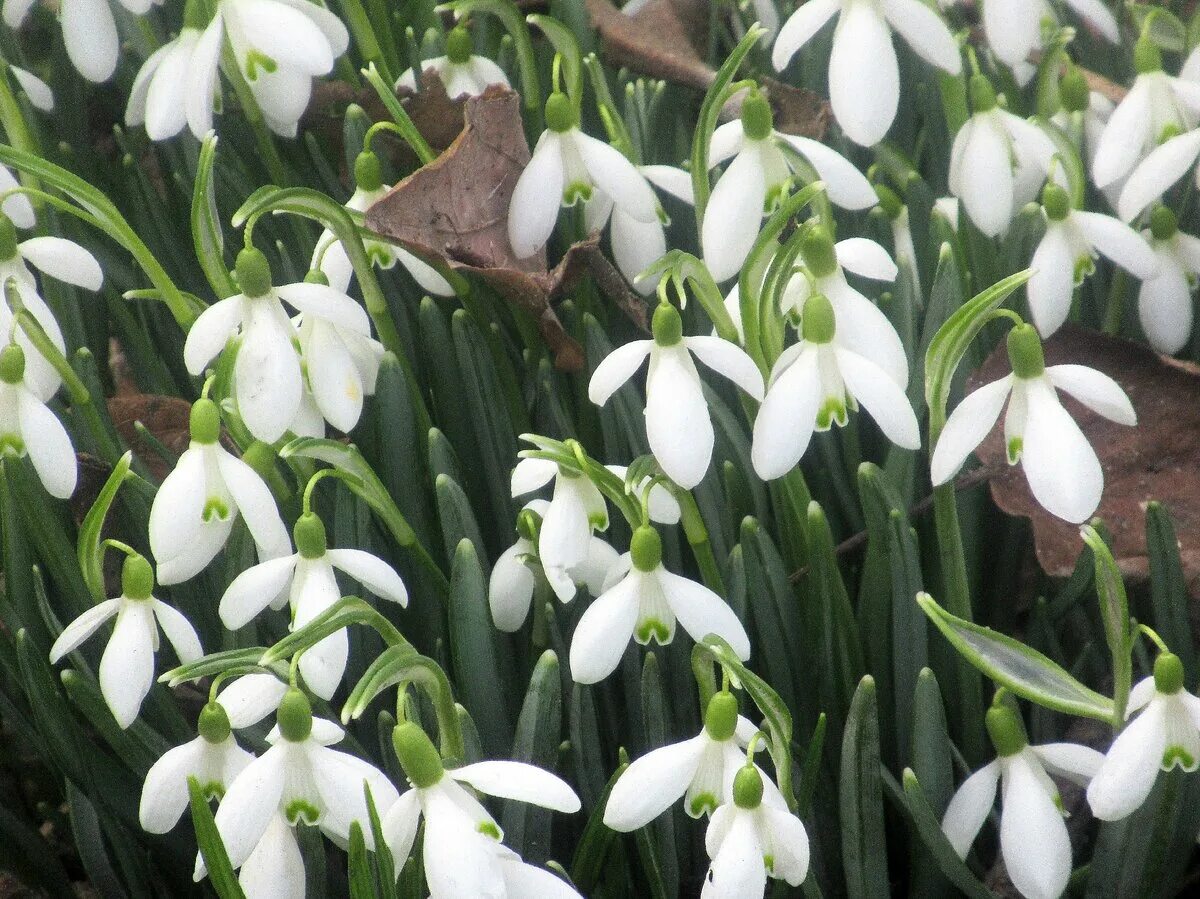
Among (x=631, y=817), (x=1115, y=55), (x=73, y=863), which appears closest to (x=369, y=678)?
(x=631, y=817)

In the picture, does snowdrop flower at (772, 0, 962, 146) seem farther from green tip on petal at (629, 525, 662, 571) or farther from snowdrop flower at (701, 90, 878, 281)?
green tip on petal at (629, 525, 662, 571)

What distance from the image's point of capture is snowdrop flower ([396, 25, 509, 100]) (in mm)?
1366

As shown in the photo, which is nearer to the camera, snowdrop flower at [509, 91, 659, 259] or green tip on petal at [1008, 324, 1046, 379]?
green tip on petal at [1008, 324, 1046, 379]

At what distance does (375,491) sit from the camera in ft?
3.33

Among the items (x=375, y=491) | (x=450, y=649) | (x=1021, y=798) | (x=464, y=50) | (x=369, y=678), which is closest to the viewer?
(x=369, y=678)

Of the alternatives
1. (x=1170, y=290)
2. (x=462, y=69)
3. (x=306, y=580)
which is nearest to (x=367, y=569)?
(x=306, y=580)

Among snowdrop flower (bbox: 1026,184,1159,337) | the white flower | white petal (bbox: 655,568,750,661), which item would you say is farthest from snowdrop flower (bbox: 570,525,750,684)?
the white flower

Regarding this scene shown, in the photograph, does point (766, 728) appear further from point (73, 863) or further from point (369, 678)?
point (73, 863)

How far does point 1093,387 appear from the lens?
3.05 feet

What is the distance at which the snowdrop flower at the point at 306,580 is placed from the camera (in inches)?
37.1

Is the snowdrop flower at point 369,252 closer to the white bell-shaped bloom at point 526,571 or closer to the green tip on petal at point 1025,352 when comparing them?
the white bell-shaped bloom at point 526,571

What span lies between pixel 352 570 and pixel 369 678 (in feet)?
0.71

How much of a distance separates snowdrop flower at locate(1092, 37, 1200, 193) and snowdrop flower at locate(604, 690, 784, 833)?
0.70m

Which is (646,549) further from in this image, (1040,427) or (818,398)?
(1040,427)
